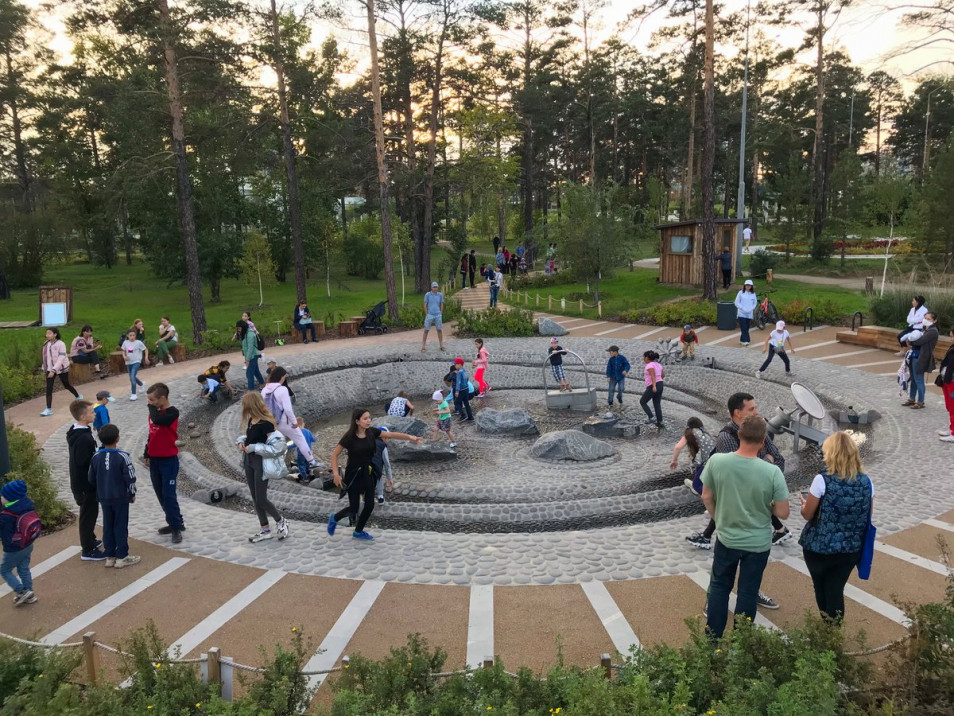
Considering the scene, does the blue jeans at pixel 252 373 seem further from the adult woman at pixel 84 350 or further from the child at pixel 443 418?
the child at pixel 443 418

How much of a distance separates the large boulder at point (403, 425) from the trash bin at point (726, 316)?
41.1 ft

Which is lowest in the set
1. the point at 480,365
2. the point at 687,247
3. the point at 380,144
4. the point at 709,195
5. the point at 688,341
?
the point at 480,365

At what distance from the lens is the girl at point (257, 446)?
288 inches

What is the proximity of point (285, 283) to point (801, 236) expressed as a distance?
99.9 ft

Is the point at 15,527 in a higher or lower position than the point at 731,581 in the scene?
higher

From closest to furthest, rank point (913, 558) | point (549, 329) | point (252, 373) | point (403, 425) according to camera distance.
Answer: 1. point (913, 558)
2. point (403, 425)
3. point (252, 373)
4. point (549, 329)

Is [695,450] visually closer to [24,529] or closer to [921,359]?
[921,359]

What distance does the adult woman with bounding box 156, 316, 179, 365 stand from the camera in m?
18.7

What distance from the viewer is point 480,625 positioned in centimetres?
580

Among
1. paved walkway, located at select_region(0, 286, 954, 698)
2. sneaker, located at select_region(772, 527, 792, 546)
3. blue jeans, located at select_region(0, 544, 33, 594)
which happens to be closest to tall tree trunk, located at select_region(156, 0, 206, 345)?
paved walkway, located at select_region(0, 286, 954, 698)

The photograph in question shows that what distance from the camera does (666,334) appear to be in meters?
→ 21.9

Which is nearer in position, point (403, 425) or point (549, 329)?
point (403, 425)

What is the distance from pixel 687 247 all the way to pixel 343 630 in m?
27.1

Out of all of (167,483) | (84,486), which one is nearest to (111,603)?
(84,486)
